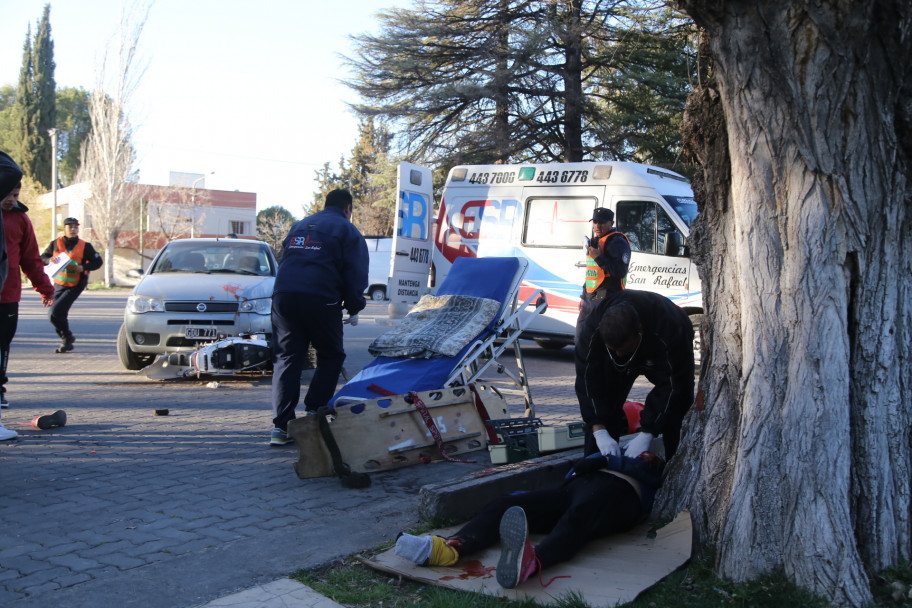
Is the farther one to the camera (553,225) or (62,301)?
(553,225)

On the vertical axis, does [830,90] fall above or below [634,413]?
above

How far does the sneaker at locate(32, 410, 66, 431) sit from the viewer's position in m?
6.54

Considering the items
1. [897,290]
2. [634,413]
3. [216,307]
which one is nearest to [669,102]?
[216,307]

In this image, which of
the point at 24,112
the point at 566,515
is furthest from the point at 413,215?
the point at 24,112

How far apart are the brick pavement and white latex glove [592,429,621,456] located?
46.9 inches

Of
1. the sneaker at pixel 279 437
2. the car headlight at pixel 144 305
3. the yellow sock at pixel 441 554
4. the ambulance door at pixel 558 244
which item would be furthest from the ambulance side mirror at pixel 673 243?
the yellow sock at pixel 441 554

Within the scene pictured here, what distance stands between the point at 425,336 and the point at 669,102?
56.0ft

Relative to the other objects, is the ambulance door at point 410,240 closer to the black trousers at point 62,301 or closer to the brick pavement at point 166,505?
the black trousers at point 62,301

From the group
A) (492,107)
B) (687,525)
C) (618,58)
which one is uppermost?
(618,58)

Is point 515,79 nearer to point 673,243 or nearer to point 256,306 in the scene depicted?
point 673,243

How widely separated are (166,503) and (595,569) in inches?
104

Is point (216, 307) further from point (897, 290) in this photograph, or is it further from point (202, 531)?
point (897, 290)

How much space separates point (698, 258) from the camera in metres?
4.18

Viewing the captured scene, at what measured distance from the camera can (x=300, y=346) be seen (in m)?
6.12
